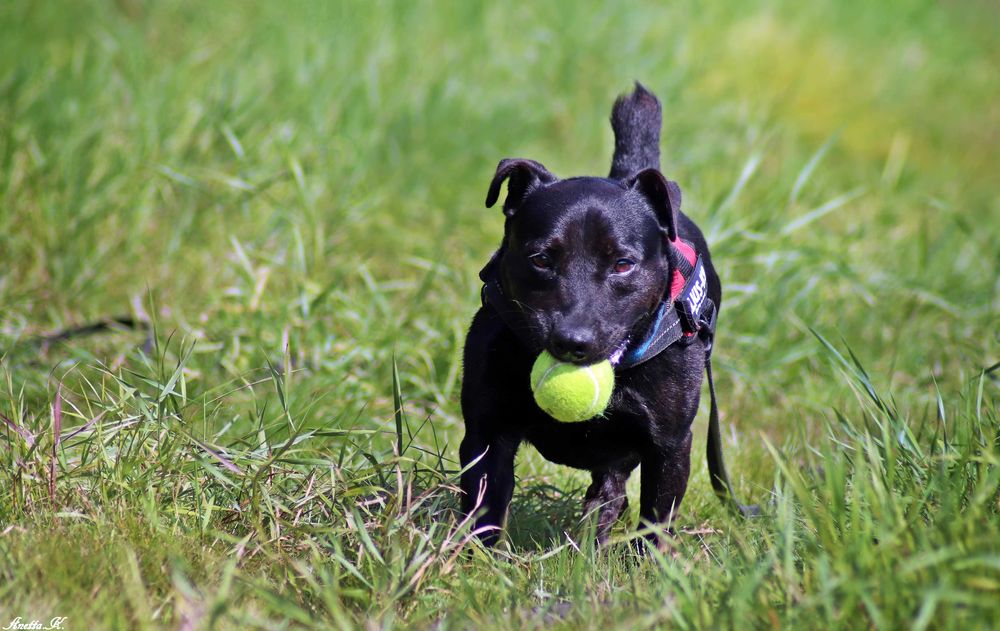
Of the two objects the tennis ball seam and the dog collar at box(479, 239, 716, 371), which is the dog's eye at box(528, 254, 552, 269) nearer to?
the dog collar at box(479, 239, 716, 371)

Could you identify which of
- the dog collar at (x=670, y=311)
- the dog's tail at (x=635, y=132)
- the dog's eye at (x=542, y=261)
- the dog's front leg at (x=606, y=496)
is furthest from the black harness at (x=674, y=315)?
the dog's tail at (x=635, y=132)

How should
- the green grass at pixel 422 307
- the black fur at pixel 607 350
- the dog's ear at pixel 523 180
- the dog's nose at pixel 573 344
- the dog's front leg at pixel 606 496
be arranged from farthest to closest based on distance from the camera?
the dog's front leg at pixel 606 496 → the dog's ear at pixel 523 180 → the black fur at pixel 607 350 → the dog's nose at pixel 573 344 → the green grass at pixel 422 307

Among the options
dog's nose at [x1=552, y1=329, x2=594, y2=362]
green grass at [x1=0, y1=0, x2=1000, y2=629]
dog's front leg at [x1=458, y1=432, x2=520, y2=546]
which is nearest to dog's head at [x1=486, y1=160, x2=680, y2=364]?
dog's nose at [x1=552, y1=329, x2=594, y2=362]

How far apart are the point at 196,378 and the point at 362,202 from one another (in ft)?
4.75

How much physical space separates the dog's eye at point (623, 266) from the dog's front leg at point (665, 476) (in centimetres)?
50

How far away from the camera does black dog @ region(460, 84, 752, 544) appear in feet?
9.62

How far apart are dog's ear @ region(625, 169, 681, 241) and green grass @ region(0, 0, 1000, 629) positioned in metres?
0.53

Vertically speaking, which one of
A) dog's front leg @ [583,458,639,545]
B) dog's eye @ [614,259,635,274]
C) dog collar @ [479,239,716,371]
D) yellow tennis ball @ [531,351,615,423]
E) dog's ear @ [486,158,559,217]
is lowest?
dog's front leg @ [583,458,639,545]

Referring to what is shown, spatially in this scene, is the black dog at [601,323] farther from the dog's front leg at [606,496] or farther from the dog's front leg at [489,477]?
the dog's front leg at [606,496]

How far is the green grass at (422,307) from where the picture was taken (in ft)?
7.96

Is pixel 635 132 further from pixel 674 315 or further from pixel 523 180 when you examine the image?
pixel 674 315

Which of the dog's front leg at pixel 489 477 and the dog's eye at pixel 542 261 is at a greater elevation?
the dog's eye at pixel 542 261

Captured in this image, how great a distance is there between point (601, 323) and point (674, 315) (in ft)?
1.05

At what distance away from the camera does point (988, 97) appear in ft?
32.7
